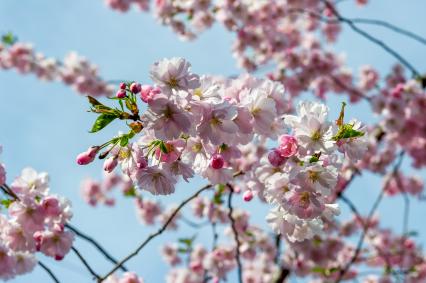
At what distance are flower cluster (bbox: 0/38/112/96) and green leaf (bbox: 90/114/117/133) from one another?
26.9 ft

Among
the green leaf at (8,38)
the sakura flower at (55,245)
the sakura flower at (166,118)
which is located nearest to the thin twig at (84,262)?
the sakura flower at (55,245)

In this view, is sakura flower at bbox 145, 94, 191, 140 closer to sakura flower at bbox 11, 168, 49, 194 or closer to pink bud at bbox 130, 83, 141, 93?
pink bud at bbox 130, 83, 141, 93

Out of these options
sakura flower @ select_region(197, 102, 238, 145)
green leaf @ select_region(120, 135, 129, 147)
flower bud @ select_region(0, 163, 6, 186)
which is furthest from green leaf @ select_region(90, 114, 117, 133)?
flower bud @ select_region(0, 163, 6, 186)

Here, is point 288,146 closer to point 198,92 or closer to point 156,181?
point 198,92

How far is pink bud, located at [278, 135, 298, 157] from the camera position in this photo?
2.10 metres

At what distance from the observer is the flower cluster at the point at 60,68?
9938mm

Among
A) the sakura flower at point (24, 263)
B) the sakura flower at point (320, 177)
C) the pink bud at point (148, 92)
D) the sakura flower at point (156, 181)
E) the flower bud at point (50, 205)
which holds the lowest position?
the sakura flower at point (320, 177)

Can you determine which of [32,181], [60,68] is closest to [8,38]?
[60,68]

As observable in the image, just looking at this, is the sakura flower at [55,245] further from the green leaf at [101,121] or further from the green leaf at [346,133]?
the green leaf at [346,133]

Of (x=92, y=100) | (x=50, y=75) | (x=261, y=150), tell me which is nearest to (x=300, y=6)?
(x=261, y=150)

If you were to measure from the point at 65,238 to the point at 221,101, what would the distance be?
1542 millimetres

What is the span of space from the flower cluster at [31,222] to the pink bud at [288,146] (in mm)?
1457

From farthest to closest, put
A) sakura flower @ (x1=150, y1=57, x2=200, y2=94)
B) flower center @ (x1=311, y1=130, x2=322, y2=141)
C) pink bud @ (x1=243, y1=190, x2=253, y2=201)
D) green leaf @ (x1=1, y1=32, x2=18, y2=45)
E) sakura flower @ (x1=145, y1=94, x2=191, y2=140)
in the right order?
green leaf @ (x1=1, y1=32, x2=18, y2=45) < pink bud @ (x1=243, y1=190, x2=253, y2=201) < flower center @ (x1=311, y1=130, x2=322, y2=141) < sakura flower @ (x1=150, y1=57, x2=200, y2=94) < sakura flower @ (x1=145, y1=94, x2=191, y2=140)

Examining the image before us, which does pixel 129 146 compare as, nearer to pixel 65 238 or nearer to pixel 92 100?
pixel 92 100
